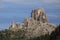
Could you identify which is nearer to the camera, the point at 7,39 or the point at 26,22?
the point at 7,39

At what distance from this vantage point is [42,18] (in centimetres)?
14488

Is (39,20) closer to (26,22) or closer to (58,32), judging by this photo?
(26,22)

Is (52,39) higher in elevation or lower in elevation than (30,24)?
higher

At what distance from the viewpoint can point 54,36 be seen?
8.52 m

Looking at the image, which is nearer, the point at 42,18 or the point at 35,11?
the point at 42,18

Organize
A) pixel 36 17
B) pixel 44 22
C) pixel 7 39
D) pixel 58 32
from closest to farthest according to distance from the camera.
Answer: pixel 58 32 < pixel 7 39 < pixel 44 22 < pixel 36 17

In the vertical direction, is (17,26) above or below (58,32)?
below

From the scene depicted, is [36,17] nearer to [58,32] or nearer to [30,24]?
[30,24]

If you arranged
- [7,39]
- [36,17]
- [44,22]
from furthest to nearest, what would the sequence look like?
[36,17]
[44,22]
[7,39]

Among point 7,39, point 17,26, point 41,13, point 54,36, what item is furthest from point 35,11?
point 54,36

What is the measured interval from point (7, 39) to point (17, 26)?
52.9 meters

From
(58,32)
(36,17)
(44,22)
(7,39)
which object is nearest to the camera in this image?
(58,32)

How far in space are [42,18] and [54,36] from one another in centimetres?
13650

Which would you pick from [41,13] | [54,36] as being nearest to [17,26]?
[41,13]
